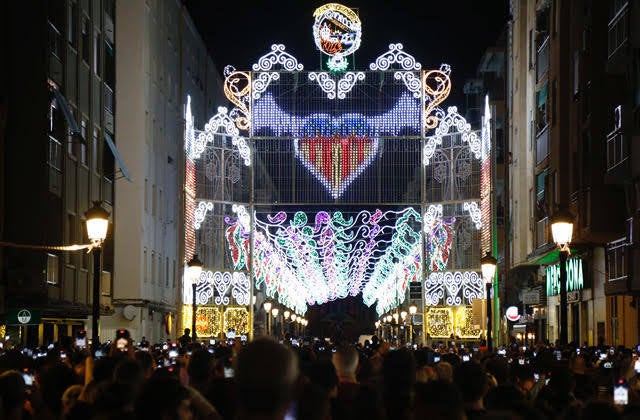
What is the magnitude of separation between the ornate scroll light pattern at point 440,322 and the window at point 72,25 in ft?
58.2

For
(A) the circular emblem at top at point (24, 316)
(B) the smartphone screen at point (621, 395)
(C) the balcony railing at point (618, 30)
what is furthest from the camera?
(C) the balcony railing at point (618, 30)

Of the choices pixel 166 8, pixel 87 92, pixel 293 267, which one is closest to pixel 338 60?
pixel 166 8

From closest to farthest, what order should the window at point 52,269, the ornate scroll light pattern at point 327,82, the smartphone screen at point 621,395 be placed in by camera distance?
1. the smartphone screen at point 621,395
2. the window at point 52,269
3. the ornate scroll light pattern at point 327,82

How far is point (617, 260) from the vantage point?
3928 centimetres

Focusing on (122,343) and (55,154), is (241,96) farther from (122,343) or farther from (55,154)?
(122,343)

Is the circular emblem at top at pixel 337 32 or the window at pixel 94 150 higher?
the circular emblem at top at pixel 337 32

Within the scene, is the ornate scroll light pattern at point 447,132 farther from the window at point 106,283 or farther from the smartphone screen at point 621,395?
the smartphone screen at point 621,395

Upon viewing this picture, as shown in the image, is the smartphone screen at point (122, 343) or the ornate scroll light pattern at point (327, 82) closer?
the smartphone screen at point (122, 343)

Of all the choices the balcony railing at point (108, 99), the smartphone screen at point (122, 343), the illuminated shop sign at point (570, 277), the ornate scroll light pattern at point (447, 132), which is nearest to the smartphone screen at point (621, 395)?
the smartphone screen at point (122, 343)

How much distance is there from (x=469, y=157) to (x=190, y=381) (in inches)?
1585

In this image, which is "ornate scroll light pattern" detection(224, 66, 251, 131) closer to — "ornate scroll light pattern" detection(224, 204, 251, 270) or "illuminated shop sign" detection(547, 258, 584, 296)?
"ornate scroll light pattern" detection(224, 204, 251, 270)

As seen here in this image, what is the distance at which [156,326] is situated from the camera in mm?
55469

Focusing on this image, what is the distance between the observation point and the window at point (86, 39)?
43031 millimetres

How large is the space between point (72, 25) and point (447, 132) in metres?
16.8
